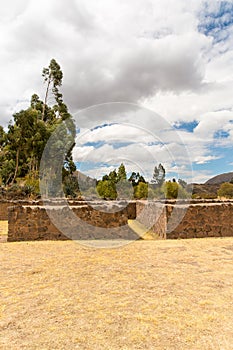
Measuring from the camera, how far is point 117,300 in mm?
3344

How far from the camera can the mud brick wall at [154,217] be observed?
823 cm

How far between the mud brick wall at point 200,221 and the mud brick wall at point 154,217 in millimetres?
270

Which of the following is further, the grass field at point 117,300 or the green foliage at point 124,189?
the green foliage at point 124,189

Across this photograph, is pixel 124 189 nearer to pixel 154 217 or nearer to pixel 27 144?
pixel 27 144

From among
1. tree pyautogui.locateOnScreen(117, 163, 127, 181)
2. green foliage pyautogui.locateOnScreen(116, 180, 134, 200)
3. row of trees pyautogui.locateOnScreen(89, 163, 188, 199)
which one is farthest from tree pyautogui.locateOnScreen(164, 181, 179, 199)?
tree pyautogui.locateOnScreen(117, 163, 127, 181)

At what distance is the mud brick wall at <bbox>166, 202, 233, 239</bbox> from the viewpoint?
790 centimetres

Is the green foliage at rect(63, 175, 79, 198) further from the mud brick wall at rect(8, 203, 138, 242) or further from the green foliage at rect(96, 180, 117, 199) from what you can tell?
the mud brick wall at rect(8, 203, 138, 242)

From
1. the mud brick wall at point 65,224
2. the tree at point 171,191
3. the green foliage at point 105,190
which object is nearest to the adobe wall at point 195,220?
the mud brick wall at point 65,224

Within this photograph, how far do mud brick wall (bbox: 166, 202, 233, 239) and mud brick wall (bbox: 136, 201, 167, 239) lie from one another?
27 centimetres

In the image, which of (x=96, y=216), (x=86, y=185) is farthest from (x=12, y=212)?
(x=86, y=185)

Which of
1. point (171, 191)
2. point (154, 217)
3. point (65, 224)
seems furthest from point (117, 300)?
point (171, 191)

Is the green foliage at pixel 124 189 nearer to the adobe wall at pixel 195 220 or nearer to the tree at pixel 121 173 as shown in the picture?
the tree at pixel 121 173

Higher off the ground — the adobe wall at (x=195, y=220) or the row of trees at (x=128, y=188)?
the row of trees at (x=128, y=188)

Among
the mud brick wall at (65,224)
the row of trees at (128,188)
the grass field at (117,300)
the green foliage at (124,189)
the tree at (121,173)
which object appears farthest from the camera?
the tree at (121,173)
